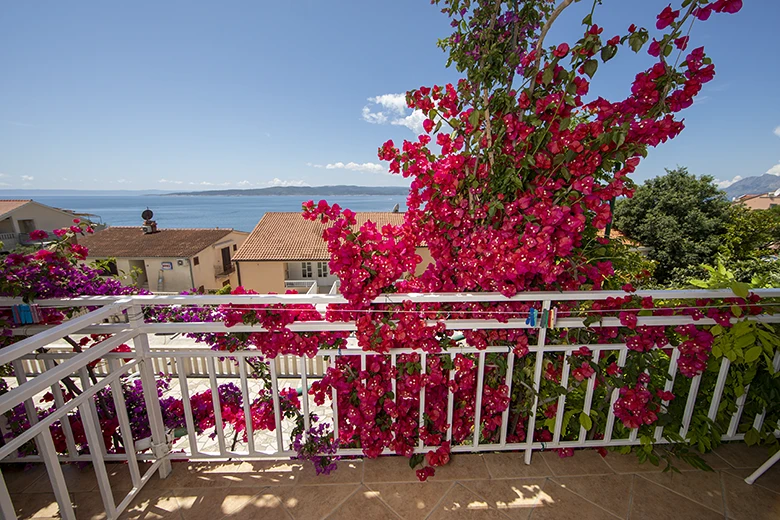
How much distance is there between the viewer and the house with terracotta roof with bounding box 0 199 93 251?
760 inches

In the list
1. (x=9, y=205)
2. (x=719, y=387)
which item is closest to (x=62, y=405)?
(x=719, y=387)

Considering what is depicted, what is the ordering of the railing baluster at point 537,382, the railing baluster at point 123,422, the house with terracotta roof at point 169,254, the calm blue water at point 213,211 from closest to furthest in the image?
the railing baluster at point 123,422 < the railing baluster at point 537,382 < the house with terracotta roof at point 169,254 < the calm blue water at point 213,211

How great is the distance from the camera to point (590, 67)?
128cm

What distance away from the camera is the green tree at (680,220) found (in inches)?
536

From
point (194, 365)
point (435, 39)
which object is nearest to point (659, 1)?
point (435, 39)

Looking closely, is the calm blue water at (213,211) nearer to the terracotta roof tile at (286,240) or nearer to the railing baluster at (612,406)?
the terracotta roof tile at (286,240)

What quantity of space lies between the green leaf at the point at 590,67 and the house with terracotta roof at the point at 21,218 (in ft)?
85.6

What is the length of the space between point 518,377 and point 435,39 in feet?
5.91

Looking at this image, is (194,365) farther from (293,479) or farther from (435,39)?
(435,39)

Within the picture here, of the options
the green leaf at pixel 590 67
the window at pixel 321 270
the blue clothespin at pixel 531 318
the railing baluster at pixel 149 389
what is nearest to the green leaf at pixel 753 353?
the blue clothespin at pixel 531 318

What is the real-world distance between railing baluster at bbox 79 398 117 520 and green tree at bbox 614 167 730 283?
18.1 meters

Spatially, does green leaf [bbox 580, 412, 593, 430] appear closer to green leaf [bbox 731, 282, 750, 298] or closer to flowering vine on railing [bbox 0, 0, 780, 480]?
flowering vine on railing [bbox 0, 0, 780, 480]

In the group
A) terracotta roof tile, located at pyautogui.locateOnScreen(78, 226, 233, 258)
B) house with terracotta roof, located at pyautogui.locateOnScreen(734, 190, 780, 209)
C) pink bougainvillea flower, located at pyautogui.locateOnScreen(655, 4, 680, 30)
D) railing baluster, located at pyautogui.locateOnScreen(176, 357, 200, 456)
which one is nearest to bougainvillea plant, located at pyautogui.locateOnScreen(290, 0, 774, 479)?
pink bougainvillea flower, located at pyautogui.locateOnScreen(655, 4, 680, 30)

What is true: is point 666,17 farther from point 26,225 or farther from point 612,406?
point 26,225
